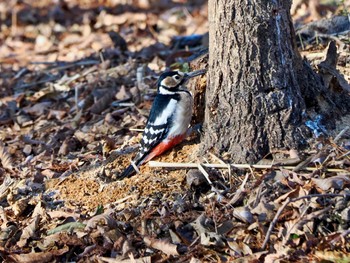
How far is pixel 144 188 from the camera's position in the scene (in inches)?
189

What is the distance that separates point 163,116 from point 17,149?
6.69 ft

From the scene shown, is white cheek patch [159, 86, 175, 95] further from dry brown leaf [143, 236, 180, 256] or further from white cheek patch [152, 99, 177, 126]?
dry brown leaf [143, 236, 180, 256]

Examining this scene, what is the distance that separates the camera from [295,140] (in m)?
4.67

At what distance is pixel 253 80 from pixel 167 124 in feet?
3.01

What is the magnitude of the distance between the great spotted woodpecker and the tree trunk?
0.42 meters

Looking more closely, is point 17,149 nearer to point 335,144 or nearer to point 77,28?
point 335,144

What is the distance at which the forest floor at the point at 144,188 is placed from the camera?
13.6 ft

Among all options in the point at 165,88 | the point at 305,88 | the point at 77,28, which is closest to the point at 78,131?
the point at 165,88

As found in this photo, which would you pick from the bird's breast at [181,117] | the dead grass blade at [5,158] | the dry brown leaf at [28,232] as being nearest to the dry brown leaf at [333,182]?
the bird's breast at [181,117]

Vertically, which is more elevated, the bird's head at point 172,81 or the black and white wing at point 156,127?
the bird's head at point 172,81

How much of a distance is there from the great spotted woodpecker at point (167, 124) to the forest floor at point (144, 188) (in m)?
0.10

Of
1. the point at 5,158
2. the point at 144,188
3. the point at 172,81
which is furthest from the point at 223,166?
the point at 5,158

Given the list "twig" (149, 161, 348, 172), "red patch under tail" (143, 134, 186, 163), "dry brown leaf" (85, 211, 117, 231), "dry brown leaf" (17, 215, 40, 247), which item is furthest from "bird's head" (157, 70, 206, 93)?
"dry brown leaf" (17, 215, 40, 247)

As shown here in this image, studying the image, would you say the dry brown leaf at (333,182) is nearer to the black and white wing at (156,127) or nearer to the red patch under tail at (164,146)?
the red patch under tail at (164,146)
